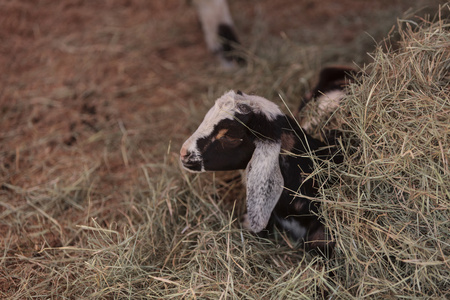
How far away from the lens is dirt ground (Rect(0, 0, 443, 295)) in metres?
2.92

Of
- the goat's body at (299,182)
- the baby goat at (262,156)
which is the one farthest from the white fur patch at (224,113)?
the goat's body at (299,182)

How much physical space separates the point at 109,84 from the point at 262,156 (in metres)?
2.33

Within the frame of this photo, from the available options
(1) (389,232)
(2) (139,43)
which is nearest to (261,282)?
(1) (389,232)

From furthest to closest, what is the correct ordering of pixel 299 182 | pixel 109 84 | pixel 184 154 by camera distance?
1. pixel 109 84
2. pixel 299 182
3. pixel 184 154

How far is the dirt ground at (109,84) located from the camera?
2924 millimetres

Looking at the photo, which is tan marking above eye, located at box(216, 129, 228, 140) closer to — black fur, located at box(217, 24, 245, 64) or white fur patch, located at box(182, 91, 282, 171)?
white fur patch, located at box(182, 91, 282, 171)

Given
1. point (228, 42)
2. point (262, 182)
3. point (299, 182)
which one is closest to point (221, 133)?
point (262, 182)

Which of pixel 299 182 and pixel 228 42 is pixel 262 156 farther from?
pixel 228 42

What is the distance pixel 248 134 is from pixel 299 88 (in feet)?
4.76

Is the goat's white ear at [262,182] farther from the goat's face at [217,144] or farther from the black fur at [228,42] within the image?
the black fur at [228,42]

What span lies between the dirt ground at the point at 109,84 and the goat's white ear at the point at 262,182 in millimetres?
635

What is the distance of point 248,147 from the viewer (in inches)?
90.4

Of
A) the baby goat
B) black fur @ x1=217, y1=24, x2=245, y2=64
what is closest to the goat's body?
the baby goat

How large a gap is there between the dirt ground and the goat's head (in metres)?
0.41
